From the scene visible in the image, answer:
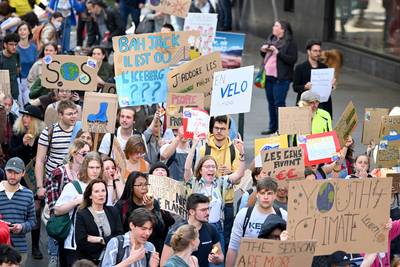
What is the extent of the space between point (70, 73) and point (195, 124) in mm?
2468

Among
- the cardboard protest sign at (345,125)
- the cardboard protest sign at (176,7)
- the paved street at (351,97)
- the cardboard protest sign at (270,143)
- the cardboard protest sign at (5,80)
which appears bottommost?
the paved street at (351,97)

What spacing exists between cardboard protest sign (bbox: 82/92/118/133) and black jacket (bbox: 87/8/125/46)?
10968 mm

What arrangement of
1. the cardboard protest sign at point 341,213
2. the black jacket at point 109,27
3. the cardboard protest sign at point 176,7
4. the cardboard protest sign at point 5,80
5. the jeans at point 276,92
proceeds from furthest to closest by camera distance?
1. the black jacket at point 109,27
2. the cardboard protest sign at point 176,7
3. the jeans at point 276,92
4. the cardboard protest sign at point 5,80
5. the cardboard protest sign at point 341,213

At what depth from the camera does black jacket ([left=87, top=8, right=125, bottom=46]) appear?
24516mm

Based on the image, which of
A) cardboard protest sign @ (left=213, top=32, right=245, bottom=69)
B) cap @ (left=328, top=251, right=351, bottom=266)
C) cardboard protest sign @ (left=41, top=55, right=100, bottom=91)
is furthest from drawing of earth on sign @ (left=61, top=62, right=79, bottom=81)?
cap @ (left=328, top=251, right=351, bottom=266)

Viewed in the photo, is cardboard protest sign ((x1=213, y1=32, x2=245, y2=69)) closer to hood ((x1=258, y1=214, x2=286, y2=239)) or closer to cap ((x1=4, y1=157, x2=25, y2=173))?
cap ((x1=4, y1=157, x2=25, y2=173))

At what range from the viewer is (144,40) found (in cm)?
1534

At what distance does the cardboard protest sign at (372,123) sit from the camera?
14039 millimetres

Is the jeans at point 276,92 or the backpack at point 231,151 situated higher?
the backpack at point 231,151

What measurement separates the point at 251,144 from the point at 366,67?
6.81 metres

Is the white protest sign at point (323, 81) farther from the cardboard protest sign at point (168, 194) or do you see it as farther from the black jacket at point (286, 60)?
the cardboard protest sign at point (168, 194)

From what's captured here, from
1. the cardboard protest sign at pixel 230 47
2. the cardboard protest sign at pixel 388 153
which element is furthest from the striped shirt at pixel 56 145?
the cardboard protest sign at pixel 230 47

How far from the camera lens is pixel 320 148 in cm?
1277

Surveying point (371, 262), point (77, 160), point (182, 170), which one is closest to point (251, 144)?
point (182, 170)
